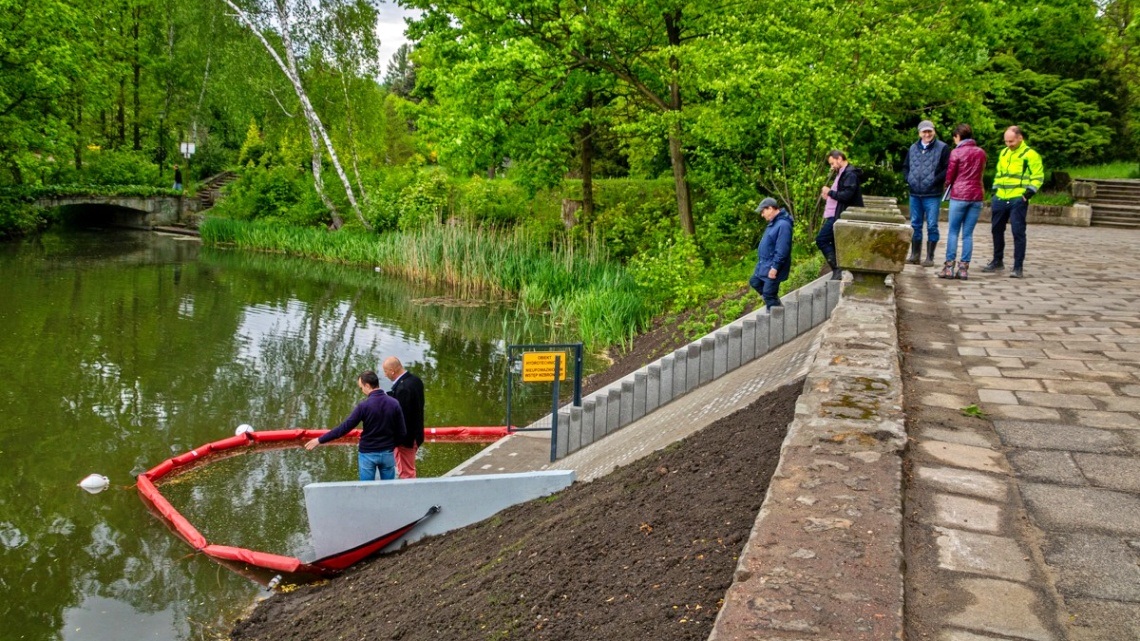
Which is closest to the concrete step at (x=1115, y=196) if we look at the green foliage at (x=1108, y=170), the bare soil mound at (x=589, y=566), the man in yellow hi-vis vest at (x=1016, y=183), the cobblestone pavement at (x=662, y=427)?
the green foliage at (x=1108, y=170)

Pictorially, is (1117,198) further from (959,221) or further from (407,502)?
(407,502)

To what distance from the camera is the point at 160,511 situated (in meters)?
9.11

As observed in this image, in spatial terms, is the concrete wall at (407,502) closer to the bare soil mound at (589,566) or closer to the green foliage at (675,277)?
the bare soil mound at (589,566)

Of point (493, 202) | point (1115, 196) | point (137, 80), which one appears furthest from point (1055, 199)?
point (137, 80)

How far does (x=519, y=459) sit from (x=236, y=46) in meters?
30.7

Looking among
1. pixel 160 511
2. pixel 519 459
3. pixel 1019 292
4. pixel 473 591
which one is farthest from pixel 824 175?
pixel 473 591

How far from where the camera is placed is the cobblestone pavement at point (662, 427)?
8062 mm

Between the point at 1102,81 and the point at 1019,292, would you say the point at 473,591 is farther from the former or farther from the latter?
the point at 1102,81

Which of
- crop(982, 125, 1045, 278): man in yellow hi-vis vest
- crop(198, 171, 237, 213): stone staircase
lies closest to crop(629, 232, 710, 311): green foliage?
crop(982, 125, 1045, 278): man in yellow hi-vis vest

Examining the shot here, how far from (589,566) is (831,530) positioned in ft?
4.76

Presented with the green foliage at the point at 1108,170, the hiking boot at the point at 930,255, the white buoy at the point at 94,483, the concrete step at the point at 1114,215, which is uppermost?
the green foliage at the point at 1108,170

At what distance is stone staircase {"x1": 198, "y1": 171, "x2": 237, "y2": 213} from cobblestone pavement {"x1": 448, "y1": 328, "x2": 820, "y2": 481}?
112 ft

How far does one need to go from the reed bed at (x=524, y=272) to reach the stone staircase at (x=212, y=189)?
42.0 ft

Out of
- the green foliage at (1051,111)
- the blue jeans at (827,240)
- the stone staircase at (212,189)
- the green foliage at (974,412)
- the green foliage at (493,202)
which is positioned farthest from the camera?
the stone staircase at (212,189)
